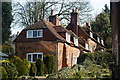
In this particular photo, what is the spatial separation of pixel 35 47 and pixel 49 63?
3013mm

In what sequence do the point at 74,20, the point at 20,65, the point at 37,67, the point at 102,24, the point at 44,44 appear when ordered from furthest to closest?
the point at 102,24
the point at 74,20
the point at 44,44
the point at 37,67
the point at 20,65

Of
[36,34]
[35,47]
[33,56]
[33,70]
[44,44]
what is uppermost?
[36,34]

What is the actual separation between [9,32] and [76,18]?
854cm

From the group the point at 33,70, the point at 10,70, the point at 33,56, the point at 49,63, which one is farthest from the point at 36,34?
the point at 10,70

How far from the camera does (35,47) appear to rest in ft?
63.7

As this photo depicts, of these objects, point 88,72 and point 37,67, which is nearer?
point 88,72

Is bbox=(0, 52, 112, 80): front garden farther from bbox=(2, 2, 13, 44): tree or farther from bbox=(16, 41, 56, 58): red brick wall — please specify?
bbox=(2, 2, 13, 44): tree

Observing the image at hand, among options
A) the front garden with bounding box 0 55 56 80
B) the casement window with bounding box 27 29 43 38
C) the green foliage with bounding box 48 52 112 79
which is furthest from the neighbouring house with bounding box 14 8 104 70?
the green foliage with bounding box 48 52 112 79

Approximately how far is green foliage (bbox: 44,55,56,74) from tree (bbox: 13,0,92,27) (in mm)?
10294

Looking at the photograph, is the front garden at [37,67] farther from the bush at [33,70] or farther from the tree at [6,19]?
the tree at [6,19]

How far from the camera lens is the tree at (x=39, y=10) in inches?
1044

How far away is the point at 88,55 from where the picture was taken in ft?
74.8

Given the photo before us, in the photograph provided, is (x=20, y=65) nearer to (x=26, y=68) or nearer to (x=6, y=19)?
(x=26, y=68)

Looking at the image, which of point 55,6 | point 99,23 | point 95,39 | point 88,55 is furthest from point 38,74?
point 95,39
